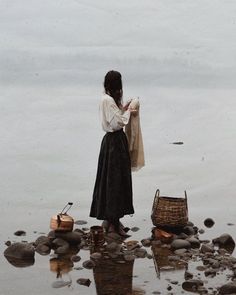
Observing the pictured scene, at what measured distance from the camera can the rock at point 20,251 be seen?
9.26 metres

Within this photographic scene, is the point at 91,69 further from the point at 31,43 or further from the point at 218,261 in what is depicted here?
the point at 218,261

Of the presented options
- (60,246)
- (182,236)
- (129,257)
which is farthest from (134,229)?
(129,257)

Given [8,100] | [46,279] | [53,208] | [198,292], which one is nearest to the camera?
[198,292]

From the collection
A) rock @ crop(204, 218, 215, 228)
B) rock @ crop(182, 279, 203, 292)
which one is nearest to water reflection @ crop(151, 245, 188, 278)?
rock @ crop(182, 279, 203, 292)

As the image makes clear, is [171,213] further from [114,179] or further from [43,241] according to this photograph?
[43,241]

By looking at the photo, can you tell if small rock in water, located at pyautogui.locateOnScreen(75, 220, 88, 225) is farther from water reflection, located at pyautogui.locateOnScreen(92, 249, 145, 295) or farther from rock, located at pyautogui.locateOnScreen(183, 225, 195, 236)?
water reflection, located at pyautogui.locateOnScreen(92, 249, 145, 295)

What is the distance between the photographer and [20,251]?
30.5 ft

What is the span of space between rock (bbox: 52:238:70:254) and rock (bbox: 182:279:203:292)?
77.9 inches

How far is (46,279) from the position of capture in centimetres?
852

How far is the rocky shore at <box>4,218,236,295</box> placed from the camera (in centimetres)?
829

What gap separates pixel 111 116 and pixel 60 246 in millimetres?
1808

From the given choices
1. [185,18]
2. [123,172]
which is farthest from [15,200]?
[185,18]

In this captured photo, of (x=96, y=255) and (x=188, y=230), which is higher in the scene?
(x=188, y=230)

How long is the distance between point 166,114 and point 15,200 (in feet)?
27.2
